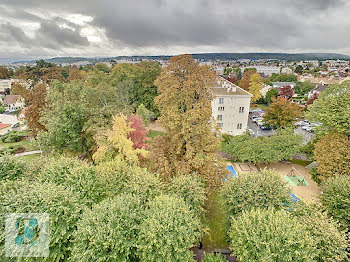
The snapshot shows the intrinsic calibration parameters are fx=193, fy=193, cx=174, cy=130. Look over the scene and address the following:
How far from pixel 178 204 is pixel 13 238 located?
31.1 feet

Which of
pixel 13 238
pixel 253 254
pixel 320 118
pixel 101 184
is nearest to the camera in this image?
pixel 253 254

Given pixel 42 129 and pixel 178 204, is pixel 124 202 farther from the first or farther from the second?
pixel 42 129

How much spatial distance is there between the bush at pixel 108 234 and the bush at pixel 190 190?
2.87 metres

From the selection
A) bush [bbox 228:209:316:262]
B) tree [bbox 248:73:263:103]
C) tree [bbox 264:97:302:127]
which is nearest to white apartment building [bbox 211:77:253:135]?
tree [bbox 264:97:302:127]

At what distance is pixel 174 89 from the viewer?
1375 cm

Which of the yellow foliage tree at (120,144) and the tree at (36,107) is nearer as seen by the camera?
the yellow foliage tree at (120,144)

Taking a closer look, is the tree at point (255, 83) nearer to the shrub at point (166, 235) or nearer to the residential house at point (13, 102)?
the shrub at point (166, 235)

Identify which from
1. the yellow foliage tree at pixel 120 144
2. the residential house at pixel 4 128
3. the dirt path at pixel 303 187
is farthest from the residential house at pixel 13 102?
the dirt path at pixel 303 187

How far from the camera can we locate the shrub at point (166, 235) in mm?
10250

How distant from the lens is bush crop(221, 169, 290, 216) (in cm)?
1294

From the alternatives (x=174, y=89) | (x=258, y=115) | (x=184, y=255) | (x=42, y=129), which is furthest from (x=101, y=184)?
Answer: (x=258, y=115)

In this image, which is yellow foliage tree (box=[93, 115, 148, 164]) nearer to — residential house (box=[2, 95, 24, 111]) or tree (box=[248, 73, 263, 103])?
tree (box=[248, 73, 263, 103])

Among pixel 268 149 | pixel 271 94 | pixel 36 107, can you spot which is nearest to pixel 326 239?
pixel 268 149

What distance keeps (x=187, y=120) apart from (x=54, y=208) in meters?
10.0
